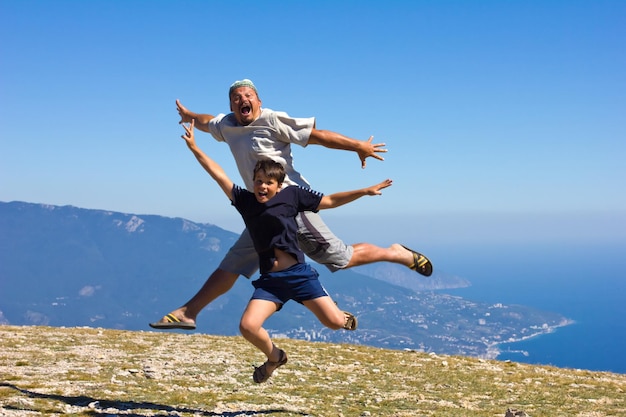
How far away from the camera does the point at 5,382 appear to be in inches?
360

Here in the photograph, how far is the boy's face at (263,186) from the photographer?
7.07 m

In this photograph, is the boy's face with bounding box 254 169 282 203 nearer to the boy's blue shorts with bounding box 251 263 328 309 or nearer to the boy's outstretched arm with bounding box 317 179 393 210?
the boy's outstretched arm with bounding box 317 179 393 210

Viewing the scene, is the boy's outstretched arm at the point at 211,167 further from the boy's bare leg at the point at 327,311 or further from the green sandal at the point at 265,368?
the green sandal at the point at 265,368

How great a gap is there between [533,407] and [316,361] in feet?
18.4

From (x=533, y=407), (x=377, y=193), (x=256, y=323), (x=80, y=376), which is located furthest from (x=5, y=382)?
(x=533, y=407)

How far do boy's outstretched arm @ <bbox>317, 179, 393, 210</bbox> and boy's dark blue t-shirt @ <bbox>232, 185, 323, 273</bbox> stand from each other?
281mm

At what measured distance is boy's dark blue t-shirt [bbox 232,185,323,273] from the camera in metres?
7.07

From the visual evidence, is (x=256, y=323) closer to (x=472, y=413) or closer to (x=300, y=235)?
(x=300, y=235)

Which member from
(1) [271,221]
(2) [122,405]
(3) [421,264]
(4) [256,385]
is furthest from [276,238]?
(4) [256,385]

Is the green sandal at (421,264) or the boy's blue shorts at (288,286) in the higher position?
the green sandal at (421,264)

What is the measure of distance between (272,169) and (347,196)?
1.04m

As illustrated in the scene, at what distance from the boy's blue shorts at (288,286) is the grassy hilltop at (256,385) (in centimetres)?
211

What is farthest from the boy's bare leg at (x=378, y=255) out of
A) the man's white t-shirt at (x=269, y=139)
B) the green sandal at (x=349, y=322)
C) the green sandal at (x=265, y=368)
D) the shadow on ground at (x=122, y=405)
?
the shadow on ground at (x=122, y=405)

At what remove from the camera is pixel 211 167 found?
7426 millimetres
